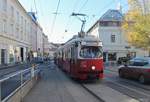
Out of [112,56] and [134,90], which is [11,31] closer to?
[112,56]

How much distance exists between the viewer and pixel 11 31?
59.3 meters

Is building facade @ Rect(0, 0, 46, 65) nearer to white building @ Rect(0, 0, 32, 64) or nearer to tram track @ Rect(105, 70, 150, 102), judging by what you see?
white building @ Rect(0, 0, 32, 64)

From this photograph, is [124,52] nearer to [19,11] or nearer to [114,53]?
[114,53]

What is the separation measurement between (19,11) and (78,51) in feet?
170

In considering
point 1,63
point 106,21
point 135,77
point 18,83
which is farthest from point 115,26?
point 18,83

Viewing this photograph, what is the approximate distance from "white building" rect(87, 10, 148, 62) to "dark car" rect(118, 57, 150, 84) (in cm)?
4570

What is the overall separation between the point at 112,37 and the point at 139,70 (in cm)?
4921

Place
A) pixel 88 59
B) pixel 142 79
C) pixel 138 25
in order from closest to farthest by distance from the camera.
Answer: pixel 142 79 → pixel 88 59 → pixel 138 25

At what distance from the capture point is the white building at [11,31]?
52312 mm

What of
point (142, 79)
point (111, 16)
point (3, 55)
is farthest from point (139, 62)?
point (111, 16)

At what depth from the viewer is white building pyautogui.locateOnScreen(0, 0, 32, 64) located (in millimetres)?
52312

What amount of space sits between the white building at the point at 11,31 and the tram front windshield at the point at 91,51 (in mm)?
32877

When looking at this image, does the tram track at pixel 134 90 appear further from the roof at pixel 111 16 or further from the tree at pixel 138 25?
the roof at pixel 111 16

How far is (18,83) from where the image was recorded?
40.5 feet
